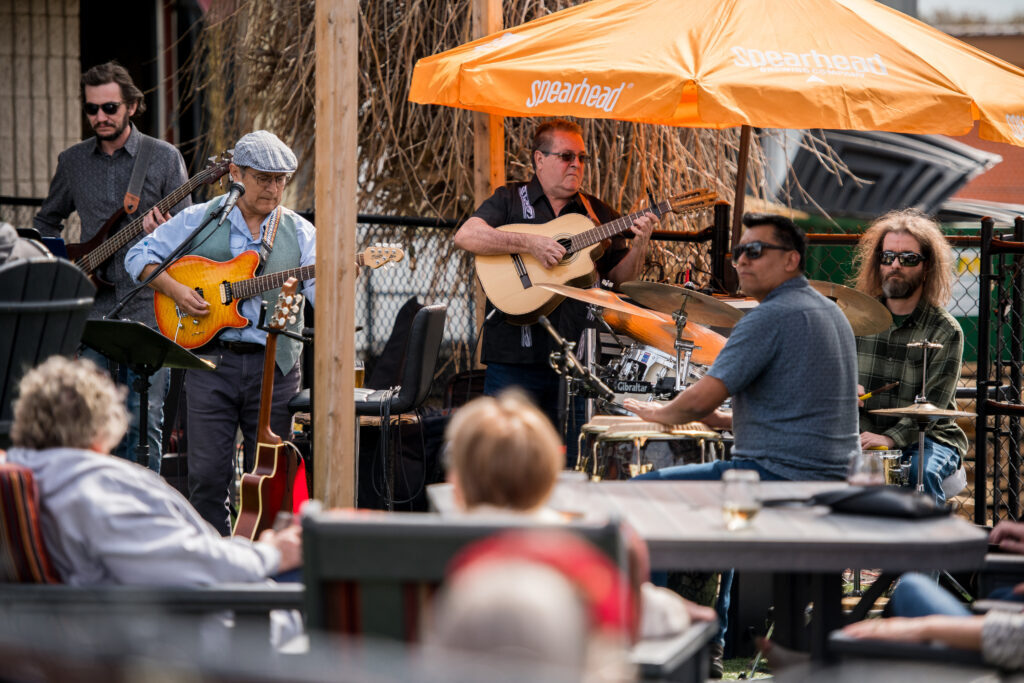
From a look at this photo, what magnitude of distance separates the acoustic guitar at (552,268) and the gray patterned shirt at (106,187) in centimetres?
160

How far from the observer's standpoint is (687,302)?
4.93m

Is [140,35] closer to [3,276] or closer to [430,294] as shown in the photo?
[430,294]

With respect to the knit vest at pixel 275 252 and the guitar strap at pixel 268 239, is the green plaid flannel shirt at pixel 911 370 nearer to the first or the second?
the knit vest at pixel 275 252

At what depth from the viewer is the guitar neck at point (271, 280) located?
17.1ft

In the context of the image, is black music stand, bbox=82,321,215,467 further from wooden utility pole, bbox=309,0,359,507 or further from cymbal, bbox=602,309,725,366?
cymbal, bbox=602,309,725,366

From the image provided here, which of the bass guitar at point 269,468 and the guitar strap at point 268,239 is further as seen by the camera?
the guitar strap at point 268,239

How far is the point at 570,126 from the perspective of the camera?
583cm

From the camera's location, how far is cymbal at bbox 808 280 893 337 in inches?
197

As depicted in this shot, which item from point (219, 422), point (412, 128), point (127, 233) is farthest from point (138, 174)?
point (412, 128)

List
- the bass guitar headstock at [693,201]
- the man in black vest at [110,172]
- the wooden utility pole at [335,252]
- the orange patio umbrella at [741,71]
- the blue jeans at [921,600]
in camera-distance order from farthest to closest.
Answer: the man in black vest at [110,172] → the bass guitar headstock at [693,201] → the orange patio umbrella at [741,71] → the wooden utility pole at [335,252] → the blue jeans at [921,600]

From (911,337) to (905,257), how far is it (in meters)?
0.37

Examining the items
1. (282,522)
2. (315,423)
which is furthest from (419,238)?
(282,522)

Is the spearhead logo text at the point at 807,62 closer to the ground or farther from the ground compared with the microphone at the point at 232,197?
farther from the ground

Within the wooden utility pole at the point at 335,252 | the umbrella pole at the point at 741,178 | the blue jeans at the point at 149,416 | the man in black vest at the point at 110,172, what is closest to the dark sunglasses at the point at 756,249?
the wooden utility pole at the point at 335,252
